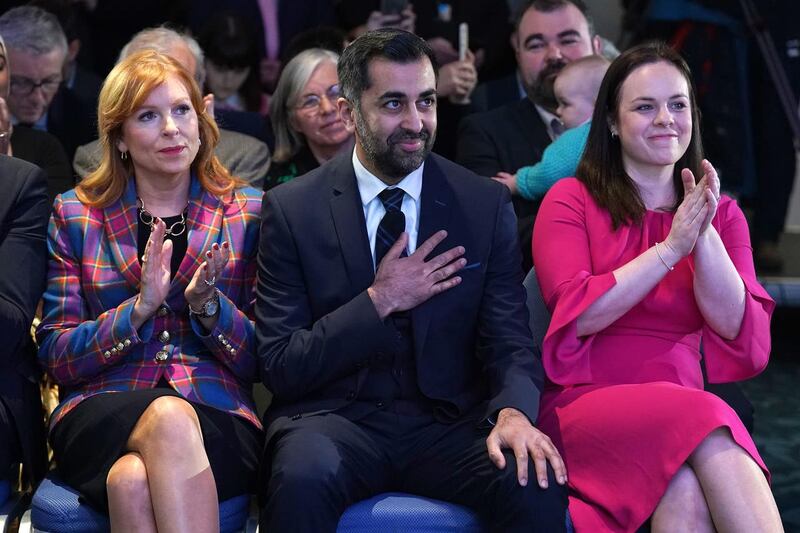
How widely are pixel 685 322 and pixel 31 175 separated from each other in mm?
1666

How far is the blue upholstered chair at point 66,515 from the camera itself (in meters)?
2.83

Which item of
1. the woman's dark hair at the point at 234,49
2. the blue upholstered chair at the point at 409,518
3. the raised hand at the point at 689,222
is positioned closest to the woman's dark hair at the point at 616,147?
the raised hand at the point at 689,222

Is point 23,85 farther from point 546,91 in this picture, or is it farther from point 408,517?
point 408,517

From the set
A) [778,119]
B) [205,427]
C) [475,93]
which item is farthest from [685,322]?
[778,119]

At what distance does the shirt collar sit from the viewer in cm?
313

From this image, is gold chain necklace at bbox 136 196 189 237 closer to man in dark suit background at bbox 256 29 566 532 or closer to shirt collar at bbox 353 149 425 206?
man in dark suit background at bbox 256 29 566 532

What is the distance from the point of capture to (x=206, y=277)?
293 cm

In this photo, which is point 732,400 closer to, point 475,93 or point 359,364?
point 359,364

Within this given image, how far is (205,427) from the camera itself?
2.93 metres

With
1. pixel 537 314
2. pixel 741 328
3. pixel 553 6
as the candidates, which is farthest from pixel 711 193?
pixel 553 6

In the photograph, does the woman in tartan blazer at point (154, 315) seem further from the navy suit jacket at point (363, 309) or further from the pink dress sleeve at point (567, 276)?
the pink dress sleeve at point (567, 276)

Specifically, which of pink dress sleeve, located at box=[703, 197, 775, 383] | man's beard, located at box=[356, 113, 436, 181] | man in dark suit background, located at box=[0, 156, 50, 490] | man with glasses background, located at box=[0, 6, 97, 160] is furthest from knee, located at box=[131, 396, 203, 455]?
man with glasses background, located at box=[0, 6, 97, 160]

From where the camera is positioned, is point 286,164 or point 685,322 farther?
point 286,164

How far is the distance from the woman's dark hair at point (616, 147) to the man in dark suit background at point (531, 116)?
569 millimetres
